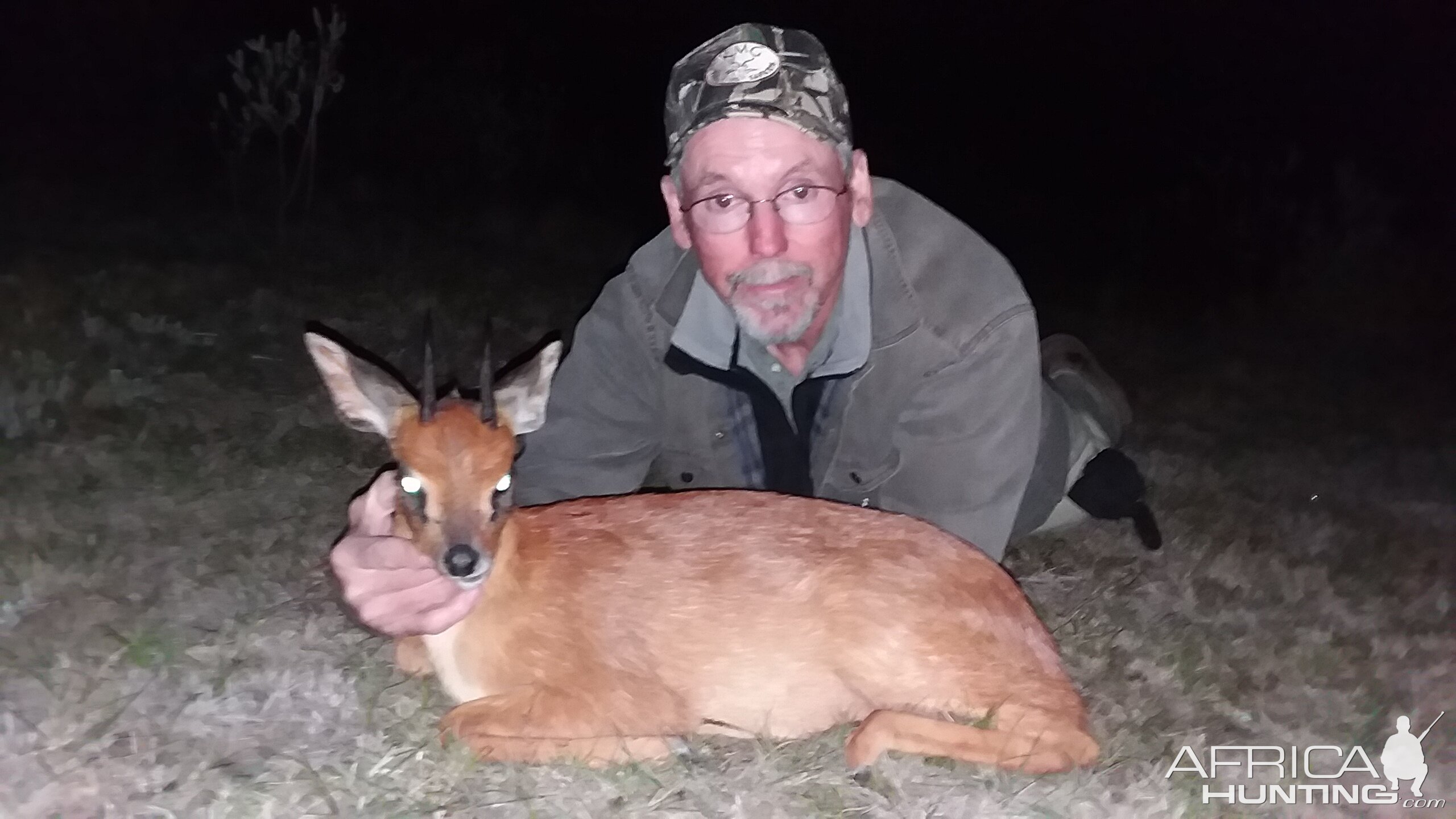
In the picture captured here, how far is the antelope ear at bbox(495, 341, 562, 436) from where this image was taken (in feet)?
10.8

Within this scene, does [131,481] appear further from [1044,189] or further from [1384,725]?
[1044,189]

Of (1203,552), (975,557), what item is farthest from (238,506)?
(1203,552)

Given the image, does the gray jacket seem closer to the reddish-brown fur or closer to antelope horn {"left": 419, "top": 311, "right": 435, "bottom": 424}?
the reddish-brown fur

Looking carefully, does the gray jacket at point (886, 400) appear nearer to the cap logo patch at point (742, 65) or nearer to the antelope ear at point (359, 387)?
the cap logo patch at point (742, 65)

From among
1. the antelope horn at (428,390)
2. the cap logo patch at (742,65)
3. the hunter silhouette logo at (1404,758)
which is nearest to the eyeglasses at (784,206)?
the cap logo patch at (742,65)

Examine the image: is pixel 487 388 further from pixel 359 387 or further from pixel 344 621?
pixel 344 621

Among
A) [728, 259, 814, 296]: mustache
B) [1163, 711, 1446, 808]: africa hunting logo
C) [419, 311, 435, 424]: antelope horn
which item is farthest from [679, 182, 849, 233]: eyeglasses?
[1163, 711, 1446, 808]: africa hunting logo

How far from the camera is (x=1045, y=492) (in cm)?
454

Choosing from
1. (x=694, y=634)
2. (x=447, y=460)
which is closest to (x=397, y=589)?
(x=447, y=460)

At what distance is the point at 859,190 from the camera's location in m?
3.84

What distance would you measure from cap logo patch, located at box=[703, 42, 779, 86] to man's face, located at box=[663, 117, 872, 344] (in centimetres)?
13

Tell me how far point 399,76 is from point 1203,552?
37.7ft

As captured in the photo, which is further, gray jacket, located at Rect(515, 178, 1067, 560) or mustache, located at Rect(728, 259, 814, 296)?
gray jacket, located at Rect(515, 178, 1067, 560)

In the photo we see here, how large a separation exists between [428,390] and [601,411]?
1.28 m
